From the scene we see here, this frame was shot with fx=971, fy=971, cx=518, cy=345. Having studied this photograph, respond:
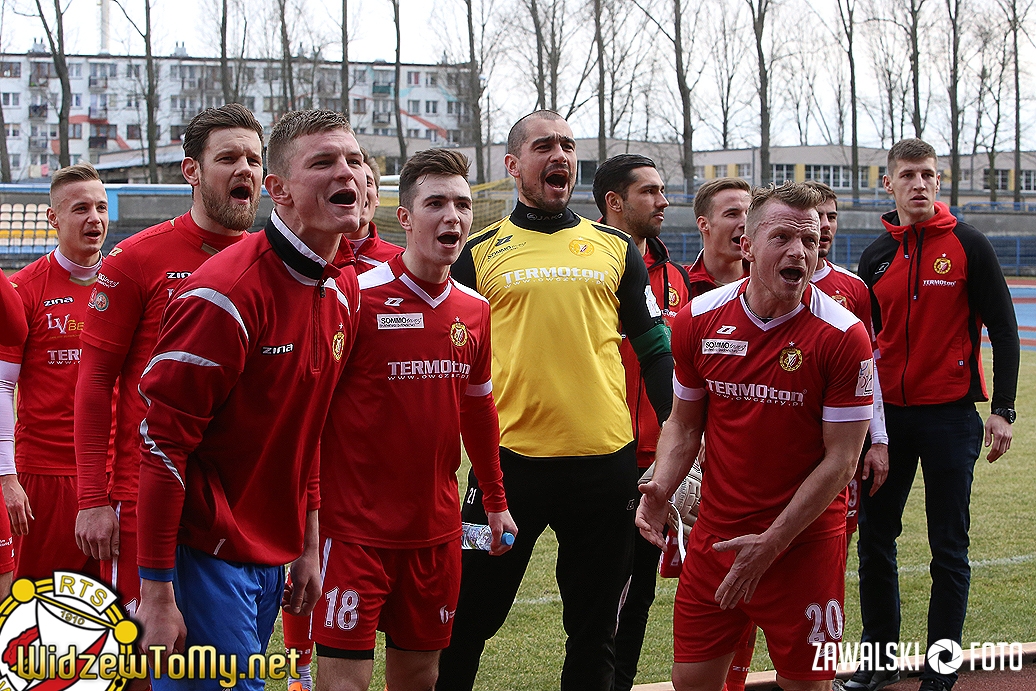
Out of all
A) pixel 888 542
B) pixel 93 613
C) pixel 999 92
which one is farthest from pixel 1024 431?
pixel 999 92

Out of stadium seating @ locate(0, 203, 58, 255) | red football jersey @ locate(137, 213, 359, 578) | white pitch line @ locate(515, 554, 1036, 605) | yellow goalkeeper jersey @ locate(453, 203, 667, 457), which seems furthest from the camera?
stadium seating @ locate(0, 203, 58, 255)

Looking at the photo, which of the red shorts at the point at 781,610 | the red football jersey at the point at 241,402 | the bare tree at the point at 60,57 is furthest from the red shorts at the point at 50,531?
the bare tree at the point at 60,57

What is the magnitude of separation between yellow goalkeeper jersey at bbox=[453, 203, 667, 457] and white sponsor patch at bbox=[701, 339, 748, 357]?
0.72 metres

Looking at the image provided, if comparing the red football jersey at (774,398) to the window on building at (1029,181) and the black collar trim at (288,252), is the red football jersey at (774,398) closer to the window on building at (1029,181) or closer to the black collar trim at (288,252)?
the black collar trim at (288,252)

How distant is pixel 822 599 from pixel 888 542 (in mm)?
1823

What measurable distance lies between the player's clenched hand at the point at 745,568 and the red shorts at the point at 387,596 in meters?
1.07

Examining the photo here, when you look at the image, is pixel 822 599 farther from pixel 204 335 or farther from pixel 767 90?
pixel 767 90

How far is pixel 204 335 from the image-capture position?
2754 mm

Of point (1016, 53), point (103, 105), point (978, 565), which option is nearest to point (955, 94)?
point (1016, 53)

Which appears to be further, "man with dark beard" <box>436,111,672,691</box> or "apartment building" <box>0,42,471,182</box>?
"apartment building" <box>0,42,471,182</box>

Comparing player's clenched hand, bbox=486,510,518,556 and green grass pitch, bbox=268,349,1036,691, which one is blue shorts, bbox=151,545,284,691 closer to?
player's clenched hand, bbox=486,510,518,556

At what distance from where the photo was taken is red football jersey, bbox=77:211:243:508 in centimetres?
357

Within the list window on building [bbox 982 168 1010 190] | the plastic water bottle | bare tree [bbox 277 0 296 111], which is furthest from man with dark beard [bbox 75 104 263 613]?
window on building [bbox 982 168 1010 190]

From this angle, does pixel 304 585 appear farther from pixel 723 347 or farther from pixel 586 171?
pixel 586 171
